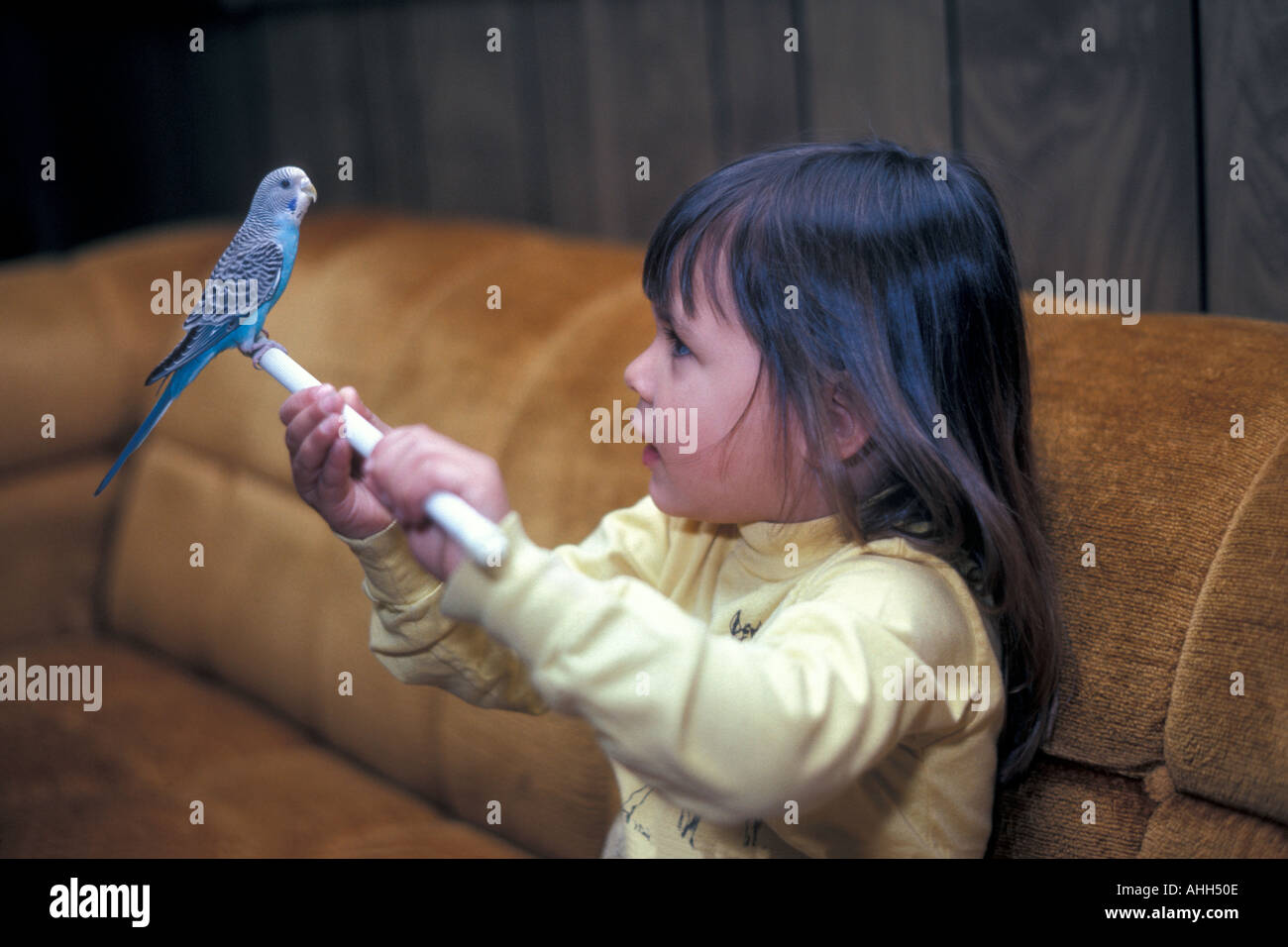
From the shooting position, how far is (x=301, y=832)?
1.05 metres

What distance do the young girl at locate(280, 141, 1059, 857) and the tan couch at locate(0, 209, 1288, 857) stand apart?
0.22 ft

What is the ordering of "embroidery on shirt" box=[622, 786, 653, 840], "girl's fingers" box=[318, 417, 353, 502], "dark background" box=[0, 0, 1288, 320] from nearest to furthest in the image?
"girl's fingers" box=[318, 417, 353, 502], "embroidery on shirt" box=[622, 786, 653, 840], "dark background" box=[0, 0, 1288, 320]

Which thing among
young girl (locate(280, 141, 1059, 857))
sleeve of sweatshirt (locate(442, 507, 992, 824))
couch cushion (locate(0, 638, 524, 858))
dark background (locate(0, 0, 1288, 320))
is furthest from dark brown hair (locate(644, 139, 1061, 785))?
couch cushion (locate(0, 638, 524, 858))

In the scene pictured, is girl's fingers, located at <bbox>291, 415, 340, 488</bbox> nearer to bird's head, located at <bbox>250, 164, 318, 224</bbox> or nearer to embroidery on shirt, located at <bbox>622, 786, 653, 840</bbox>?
bird's head, located at <bbox>250, 164, 318, 224</bbox>

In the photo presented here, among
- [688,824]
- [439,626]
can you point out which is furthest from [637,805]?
[439,626]

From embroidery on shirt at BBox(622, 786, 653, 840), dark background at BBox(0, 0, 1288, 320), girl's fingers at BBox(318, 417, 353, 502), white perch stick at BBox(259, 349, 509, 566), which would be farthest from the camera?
A: dark background at BBox(0, 0, 1288, 320)

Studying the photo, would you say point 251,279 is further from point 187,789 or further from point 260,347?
point 187,789

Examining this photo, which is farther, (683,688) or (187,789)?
(187,789)

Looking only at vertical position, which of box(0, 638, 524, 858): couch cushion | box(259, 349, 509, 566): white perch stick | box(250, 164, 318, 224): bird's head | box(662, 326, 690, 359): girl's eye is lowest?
box(0, 638, 524, 858): couch cushion

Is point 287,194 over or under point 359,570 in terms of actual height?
over

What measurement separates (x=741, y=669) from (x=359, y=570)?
70 centimetres

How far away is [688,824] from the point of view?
705 millimetres

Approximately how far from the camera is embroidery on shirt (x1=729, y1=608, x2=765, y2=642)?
2.31 feet
